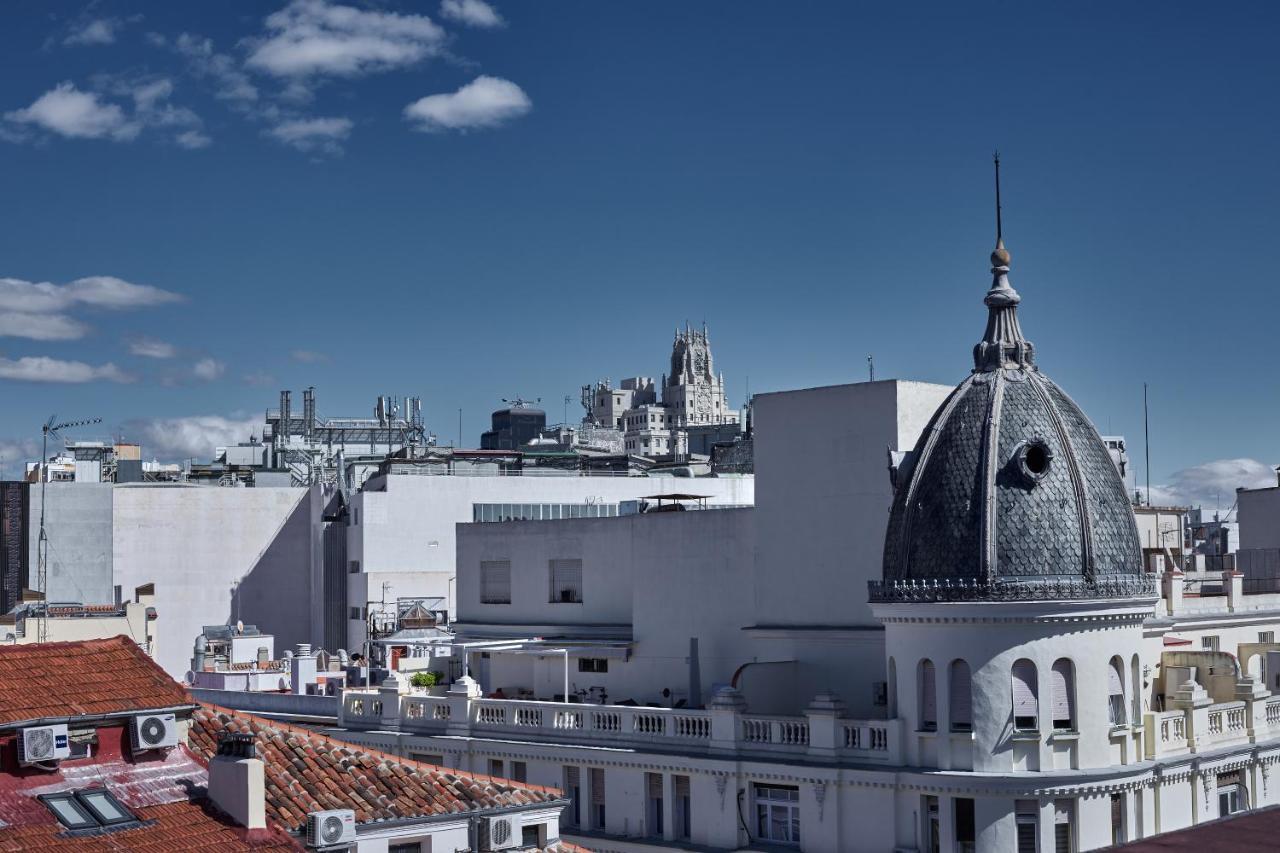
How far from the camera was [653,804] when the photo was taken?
141 ft

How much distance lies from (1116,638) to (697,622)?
16764 mm

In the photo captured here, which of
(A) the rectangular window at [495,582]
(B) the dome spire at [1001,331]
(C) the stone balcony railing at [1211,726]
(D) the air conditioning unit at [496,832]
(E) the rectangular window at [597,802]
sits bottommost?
(E) the rectangular window at [597,802]

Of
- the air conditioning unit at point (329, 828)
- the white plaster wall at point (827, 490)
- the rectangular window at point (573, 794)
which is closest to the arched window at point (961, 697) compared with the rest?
the white plaster wall at point (827, 490)

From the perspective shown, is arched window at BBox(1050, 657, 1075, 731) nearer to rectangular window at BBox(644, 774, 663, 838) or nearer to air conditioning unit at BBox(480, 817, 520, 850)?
rectangular window at BBox(644, 774, 663, 838)

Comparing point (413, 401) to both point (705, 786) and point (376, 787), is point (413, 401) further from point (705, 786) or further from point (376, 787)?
point (376, 787)

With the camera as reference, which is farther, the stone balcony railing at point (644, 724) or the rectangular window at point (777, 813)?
the rectangular window at point (777, 813)

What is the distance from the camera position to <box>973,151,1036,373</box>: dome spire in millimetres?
39812

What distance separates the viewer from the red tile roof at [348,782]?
92.8ft

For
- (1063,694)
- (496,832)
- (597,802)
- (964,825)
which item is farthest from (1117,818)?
(496,832)

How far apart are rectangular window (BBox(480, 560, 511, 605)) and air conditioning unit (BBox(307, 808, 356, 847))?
33578mm

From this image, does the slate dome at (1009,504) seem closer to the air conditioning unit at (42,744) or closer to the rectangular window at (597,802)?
the rectangular window at (597,802)

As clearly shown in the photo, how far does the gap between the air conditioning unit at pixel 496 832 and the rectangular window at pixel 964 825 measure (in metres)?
12.2

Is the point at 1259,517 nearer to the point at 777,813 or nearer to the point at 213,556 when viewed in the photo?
the point at 777,813

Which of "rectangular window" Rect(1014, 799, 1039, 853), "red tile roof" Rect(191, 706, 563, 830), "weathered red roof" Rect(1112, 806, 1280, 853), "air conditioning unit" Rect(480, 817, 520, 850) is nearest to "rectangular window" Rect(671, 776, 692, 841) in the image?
"rectangular window" Rect(1014, 799, 1039, 853)
